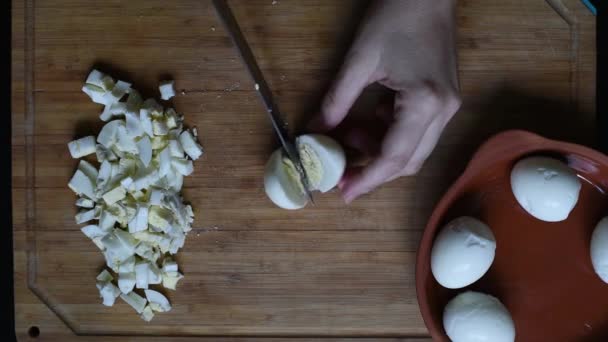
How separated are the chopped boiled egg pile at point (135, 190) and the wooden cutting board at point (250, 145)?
0.04 metres

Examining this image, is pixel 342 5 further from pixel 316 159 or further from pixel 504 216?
pixel 504 216

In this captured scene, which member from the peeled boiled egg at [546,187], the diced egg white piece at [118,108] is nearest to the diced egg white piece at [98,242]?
the diced egg white piece at [118,108]

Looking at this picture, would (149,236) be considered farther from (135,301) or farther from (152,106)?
(152,106)

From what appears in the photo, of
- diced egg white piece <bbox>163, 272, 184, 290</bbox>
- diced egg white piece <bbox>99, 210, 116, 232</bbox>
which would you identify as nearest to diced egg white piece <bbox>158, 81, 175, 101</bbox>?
diced egg white piece <bbox>99, 210, 116, 232</bbox>

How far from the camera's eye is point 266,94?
132cm

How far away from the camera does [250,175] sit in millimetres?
1409

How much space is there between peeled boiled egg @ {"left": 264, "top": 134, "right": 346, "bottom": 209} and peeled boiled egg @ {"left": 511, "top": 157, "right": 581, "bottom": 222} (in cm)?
40

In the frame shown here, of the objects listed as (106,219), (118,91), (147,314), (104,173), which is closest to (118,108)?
(118,91)

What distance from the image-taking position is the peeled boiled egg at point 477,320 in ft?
4.07

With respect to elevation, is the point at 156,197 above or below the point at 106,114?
below

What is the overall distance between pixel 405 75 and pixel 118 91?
26.7 inches

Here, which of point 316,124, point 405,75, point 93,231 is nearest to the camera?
point 405,75

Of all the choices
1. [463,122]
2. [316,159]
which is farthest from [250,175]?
[463,122]

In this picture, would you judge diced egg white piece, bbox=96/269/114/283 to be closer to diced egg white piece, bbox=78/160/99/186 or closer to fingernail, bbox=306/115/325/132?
diced egg white piece, bbox=78/160/99/186
